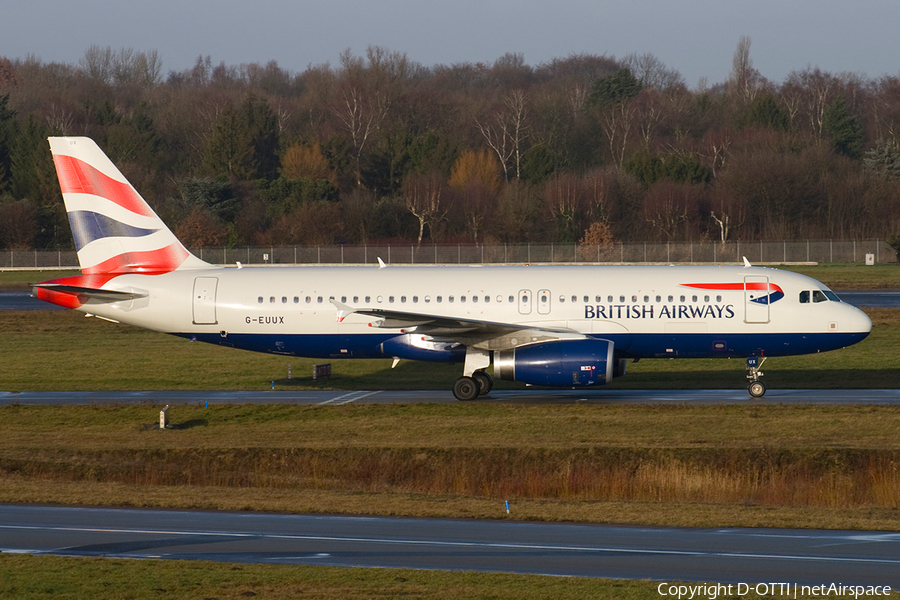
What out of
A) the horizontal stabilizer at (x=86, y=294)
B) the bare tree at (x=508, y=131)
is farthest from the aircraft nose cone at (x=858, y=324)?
the bare tree at (x=508, y=131)

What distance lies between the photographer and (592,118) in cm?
13600

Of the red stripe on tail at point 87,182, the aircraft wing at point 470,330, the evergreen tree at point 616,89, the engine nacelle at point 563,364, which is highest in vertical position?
A: the evergreen tree at point 616,89

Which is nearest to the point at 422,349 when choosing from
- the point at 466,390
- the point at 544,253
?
the point at 466,390

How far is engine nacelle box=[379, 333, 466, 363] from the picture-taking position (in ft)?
97.9

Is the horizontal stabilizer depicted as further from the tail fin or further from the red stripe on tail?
the red stripe on tail

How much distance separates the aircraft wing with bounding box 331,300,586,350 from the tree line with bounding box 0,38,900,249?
68.1 meters

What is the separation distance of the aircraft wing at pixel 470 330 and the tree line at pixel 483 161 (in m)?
68.1

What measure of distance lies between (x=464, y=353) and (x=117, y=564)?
17091 mm

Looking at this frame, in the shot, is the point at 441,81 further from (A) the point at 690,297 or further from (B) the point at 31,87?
(A) the point at 690,297

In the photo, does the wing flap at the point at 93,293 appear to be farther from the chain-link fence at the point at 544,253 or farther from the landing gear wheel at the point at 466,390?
the chain-link fence at the point at 544,253

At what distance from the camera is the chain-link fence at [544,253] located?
8944cm

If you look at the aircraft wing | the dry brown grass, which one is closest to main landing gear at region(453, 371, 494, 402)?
the aircraft wing

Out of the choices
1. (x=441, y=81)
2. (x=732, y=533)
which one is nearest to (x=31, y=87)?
(x=441, y=81)

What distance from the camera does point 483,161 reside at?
4710 inches
